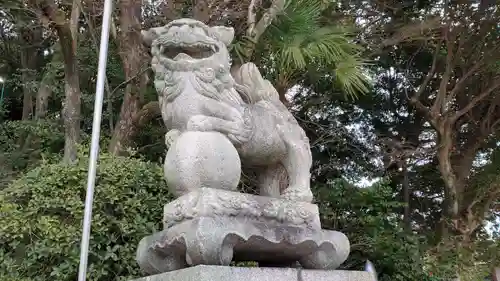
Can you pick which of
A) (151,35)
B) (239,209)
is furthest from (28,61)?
(239,209)

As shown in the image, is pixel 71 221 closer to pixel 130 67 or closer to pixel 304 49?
pixel 130 67

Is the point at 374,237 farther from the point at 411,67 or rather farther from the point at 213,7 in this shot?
the point at 411,67

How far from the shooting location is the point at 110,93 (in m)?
6.64

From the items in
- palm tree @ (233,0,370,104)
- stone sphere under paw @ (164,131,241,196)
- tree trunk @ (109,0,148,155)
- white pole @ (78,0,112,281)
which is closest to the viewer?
stone sphere under paw @ (164,131,241,196)

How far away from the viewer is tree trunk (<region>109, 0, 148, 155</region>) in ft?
19.2

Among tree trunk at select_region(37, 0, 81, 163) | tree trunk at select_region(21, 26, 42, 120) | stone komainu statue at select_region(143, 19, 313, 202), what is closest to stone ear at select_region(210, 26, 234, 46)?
stone komainu statue at select_region(143, 19, 313, 202)

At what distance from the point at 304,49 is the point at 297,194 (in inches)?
93.1

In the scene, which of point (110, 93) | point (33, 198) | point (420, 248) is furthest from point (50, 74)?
point (420, 248)

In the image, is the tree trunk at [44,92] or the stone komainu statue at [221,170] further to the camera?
the tree trunk at [44,92]

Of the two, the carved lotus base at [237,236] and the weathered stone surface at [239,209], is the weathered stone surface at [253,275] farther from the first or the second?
the weathered stone surface at [239,209]

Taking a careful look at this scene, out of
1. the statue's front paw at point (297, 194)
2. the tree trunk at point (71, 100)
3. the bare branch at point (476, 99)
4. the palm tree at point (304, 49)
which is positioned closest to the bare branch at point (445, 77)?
the bare branch at point (476, 99)

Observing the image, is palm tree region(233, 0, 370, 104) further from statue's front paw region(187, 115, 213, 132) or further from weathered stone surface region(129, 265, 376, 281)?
weathered stone surface region(129, 265, 376, 281)

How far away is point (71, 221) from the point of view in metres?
4.59

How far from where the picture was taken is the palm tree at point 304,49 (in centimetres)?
487
